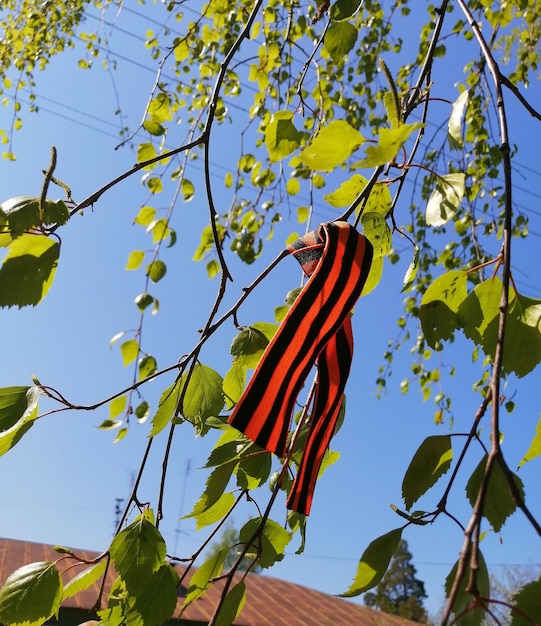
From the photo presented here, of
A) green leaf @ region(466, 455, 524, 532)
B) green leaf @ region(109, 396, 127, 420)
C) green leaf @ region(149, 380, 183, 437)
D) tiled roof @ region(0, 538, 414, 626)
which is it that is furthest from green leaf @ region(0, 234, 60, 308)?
tiled roof @ region(0, 538, 414, 626)

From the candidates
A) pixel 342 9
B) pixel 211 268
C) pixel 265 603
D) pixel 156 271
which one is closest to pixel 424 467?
pixel 342 9

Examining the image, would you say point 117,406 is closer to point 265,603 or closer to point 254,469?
point 254,469

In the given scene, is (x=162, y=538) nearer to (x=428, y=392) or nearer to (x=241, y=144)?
(x=241, y=144)

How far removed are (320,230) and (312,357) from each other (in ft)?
0.35

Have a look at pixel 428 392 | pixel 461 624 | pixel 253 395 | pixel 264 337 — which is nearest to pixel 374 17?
pixel 428 392

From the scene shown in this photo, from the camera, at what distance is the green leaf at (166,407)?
542mm

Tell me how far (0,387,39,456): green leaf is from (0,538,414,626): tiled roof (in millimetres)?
3039

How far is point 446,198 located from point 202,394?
285 mm

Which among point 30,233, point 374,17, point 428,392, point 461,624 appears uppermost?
point 374,17

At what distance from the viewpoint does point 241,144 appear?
1.62 meters

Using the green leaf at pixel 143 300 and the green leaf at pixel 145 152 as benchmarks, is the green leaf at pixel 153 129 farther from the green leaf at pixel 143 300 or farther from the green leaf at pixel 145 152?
→ the green leaf at pixel 143 300

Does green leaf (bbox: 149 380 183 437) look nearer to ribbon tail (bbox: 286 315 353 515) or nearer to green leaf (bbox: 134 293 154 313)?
ribbon tail (bbox: 286 315 353 515)

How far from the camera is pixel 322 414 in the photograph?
0.51 meters

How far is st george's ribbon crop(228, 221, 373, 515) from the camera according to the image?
46 centimetres
